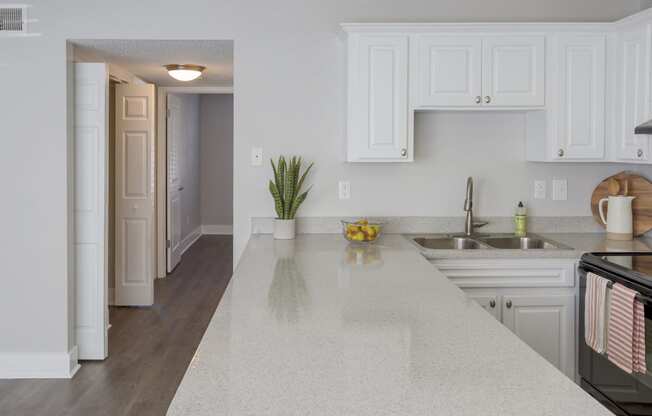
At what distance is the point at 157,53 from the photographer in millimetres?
4512

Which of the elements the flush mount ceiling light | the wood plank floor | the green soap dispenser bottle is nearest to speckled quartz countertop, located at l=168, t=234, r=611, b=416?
the green soap dispenser bottle

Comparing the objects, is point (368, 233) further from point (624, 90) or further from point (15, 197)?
point (15, 197)

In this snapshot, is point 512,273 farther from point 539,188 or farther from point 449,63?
point 449,63

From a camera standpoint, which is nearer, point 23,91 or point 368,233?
point 368,233

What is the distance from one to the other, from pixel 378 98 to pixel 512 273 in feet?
3.78

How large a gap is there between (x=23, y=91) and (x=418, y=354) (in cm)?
334

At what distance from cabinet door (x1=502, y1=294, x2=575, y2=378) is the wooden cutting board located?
0.78m

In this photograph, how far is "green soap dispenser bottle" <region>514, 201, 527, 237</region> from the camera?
3992 mm

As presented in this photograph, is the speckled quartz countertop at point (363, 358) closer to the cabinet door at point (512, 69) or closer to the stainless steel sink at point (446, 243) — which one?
the stainless steel sink at point (446, 243)

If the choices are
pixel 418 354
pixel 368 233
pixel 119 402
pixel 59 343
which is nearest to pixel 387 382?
pixel 418 354

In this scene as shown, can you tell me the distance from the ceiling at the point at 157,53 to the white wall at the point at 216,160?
4833 millimetres

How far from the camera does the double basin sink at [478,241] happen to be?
3889 mm

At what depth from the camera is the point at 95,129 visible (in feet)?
14.1

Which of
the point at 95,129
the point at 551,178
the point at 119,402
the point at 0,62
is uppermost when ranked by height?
the point at 0,62
